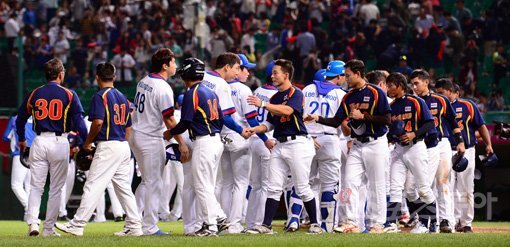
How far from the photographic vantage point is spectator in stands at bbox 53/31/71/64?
1021 inches

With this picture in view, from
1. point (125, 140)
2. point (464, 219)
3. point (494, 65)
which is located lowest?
point (464, 219)

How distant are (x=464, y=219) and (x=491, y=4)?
12.5 m

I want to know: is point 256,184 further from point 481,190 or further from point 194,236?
point 481,190

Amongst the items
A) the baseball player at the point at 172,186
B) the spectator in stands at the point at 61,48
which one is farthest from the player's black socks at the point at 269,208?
the spectator in stands at the point at 61,48

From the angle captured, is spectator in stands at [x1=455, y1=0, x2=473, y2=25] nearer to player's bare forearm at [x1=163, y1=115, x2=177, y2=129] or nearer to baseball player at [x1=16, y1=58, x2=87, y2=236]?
player's bare forearm at [x1=163, y1=115, x2=177, y2=129]

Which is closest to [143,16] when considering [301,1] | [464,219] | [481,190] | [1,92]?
[301,1]

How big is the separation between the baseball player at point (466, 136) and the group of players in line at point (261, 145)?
95cm

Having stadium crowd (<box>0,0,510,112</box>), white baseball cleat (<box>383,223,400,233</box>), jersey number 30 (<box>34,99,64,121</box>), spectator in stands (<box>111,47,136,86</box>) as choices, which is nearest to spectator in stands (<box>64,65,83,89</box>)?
stadium crowd (<box>0,0,510,112</box>)

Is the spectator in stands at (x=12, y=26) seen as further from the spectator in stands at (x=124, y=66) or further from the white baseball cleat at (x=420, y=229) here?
the white baseball cleat at (x=420, y=229)

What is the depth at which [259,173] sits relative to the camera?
553 inches

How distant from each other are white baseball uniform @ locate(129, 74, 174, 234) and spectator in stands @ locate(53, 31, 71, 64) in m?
13.4

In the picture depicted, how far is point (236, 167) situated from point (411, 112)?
231 cm

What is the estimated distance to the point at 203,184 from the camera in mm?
12211

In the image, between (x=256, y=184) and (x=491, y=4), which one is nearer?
(x=256, y=184)
